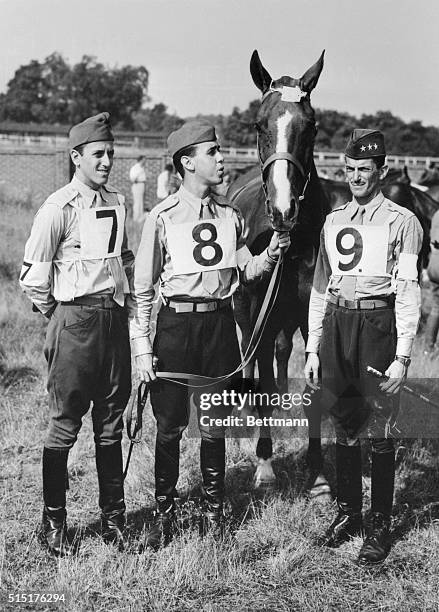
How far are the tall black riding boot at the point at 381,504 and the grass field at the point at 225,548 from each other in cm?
12

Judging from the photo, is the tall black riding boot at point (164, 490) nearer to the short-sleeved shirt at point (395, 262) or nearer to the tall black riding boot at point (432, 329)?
the short-sleeved shirt at point (395, 262)

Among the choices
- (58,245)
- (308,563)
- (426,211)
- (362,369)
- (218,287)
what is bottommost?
(308,563)

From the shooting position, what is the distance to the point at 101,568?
3438 mm

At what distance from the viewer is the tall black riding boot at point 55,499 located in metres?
3.64

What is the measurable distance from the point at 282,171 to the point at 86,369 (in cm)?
147

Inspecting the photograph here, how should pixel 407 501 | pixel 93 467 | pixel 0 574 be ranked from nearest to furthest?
1. pixel 0 574
2. pixel 407 501
3. pixel 93 467

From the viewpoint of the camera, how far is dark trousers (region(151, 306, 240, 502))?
358cm

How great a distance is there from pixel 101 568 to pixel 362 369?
5.50ft

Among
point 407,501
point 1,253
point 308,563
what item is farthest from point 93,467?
point 1,253

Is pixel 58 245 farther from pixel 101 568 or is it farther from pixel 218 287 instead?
pixel 101 568

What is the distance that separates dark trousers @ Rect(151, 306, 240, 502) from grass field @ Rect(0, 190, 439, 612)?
1.32ft

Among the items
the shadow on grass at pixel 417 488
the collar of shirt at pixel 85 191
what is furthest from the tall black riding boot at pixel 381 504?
the collar of shirt at pixel 85 191

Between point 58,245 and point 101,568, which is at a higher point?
point 58,245

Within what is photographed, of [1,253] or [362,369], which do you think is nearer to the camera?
[362,369]
